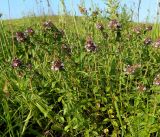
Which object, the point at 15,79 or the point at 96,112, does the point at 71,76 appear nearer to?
the point at 96,112

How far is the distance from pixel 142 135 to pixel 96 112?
1.95ft

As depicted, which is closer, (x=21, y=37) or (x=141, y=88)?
(x=141, y=88)

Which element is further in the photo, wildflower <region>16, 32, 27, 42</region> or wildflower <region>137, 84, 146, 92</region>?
wildflower <region>16, 32, 27, 42</region>

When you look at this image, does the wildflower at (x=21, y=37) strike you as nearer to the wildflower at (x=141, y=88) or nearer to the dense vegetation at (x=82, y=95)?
the dense vegetation at (x=82, y=95)

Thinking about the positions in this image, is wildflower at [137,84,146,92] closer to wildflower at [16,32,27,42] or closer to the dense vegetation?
the dense vegetation

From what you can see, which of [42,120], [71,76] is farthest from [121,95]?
[42,120]

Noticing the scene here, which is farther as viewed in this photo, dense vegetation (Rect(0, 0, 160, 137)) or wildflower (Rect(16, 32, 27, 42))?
wildflower (Rect(16, 32, 27, 42))

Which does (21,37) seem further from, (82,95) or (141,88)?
(141,88)

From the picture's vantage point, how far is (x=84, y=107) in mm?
3094

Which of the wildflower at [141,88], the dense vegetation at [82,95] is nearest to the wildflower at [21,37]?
the dense vegetation at [82,95]

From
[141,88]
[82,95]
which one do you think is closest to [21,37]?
[82,95]

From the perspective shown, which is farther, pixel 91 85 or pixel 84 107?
pixel 91 85

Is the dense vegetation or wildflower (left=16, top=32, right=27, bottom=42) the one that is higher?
wildflower (left=16, top=32, right=27, bottom=42)

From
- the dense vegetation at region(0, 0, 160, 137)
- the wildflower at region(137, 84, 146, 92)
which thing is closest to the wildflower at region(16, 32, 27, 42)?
the dense vegetation at region(0, 0, 160, 137)
